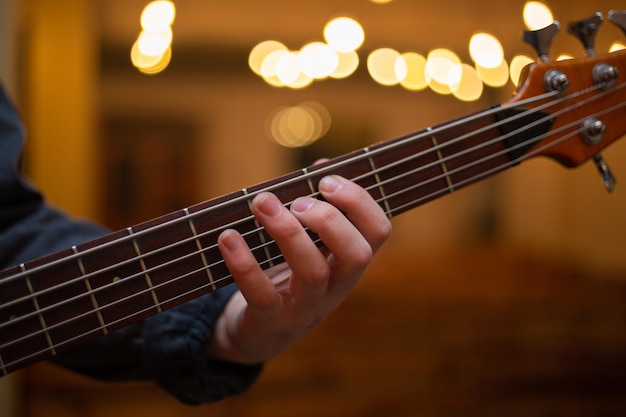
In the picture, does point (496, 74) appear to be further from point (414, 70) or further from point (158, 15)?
point (158, 15)

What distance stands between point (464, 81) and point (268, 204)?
535 centimetres

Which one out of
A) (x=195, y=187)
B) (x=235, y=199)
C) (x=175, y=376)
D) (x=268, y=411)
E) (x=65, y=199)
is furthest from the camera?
(x=195, y=187)

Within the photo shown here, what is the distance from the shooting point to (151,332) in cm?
76

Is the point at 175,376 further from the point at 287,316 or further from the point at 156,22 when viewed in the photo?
the point at 156,22

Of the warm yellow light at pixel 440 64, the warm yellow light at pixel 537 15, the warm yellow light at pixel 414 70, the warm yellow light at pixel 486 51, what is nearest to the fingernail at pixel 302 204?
the warm yellow light at pixel 537 15

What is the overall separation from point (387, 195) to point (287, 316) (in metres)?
0.17

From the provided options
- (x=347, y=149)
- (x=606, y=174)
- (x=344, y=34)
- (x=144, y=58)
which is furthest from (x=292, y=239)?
(x=347, y=149)

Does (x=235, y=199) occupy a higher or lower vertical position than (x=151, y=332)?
higher

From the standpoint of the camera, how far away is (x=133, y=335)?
0.77 metres

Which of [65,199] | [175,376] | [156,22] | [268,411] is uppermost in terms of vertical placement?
[156,22]

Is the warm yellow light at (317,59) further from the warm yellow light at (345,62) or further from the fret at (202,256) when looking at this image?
the fret at (202,256)

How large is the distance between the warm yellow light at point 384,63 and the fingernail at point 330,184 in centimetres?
511

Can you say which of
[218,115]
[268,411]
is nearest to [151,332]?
[268,411]

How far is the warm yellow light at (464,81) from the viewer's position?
17.4 feet
